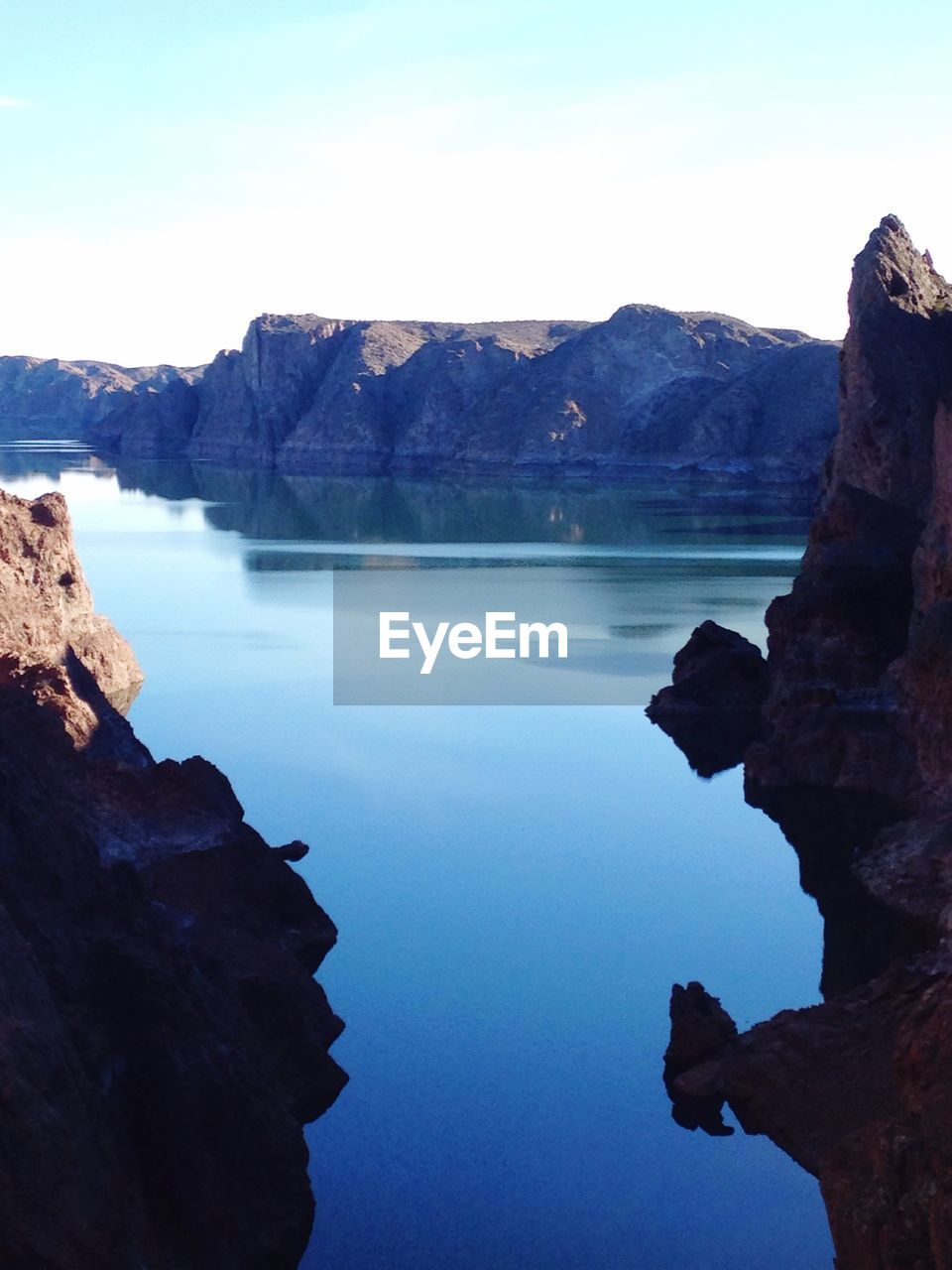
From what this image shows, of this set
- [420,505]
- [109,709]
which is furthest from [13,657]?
[420,505]

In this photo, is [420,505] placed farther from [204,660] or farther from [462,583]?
[204,660]

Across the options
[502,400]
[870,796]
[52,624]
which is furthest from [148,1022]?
[502,400]

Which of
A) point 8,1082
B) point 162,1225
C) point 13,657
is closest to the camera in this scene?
point 8,1082

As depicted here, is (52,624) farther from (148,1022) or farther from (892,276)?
(892,276)

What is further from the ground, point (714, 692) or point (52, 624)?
point (52, 624)

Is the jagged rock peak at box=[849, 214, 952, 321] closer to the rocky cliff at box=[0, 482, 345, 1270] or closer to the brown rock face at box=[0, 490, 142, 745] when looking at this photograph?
the brown rock face at box=[0, 490, 142, 745]

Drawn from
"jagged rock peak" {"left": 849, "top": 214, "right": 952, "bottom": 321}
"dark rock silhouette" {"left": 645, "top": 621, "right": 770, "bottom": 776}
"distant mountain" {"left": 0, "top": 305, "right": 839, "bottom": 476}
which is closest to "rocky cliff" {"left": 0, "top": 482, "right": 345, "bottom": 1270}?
"dark rock silhouette" {"left": 645, "top": 621, "right": 770, "bottom": 776}
